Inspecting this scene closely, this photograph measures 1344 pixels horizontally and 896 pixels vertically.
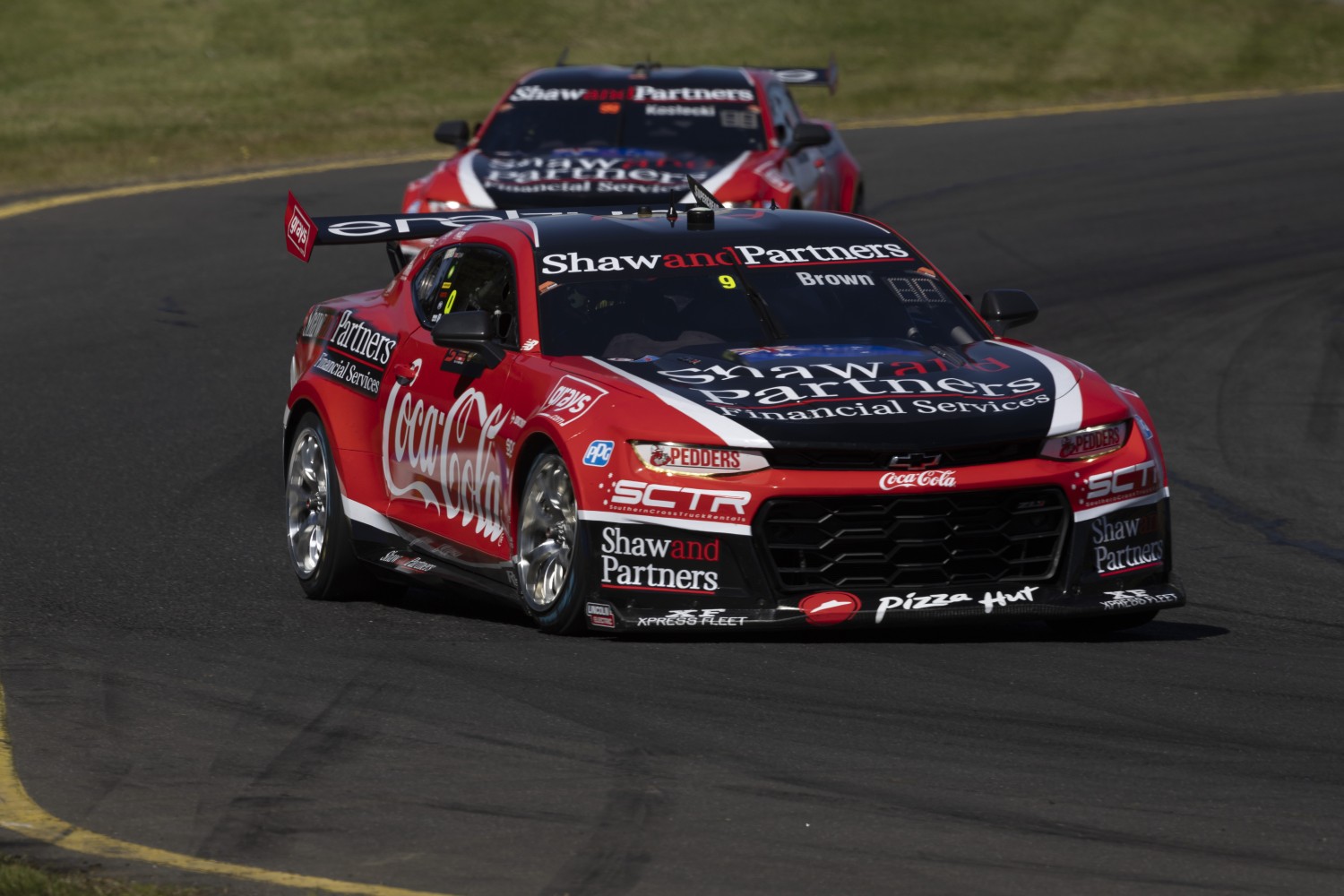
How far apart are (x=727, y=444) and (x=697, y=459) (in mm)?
111

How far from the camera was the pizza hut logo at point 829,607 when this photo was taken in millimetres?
7828

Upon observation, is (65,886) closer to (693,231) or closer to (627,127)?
(693,231)

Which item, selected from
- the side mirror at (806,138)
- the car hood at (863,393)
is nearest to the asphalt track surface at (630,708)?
the car hood at (863,393)

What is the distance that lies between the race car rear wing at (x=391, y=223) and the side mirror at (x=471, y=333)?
1016 millimetres

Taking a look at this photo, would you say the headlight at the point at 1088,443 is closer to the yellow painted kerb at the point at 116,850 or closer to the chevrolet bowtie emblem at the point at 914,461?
the chevrolet bowtie emblem at the point at 914,461

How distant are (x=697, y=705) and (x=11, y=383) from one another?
827cm

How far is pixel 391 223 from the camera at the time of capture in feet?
33.9

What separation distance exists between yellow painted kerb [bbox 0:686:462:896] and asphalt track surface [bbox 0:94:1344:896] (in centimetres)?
4

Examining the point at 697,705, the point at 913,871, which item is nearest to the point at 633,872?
the point at 913,871

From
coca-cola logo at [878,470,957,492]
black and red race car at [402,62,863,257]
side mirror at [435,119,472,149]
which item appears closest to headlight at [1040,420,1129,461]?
coca-cola logo at [878,470,957,492]

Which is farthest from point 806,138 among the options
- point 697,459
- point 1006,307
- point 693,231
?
point 697,459

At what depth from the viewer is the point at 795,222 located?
9680mm

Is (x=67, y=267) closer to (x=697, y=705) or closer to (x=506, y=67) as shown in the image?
(x=697, y=705)

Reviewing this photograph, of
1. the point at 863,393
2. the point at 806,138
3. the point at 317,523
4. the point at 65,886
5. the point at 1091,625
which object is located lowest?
the point at 806,138
